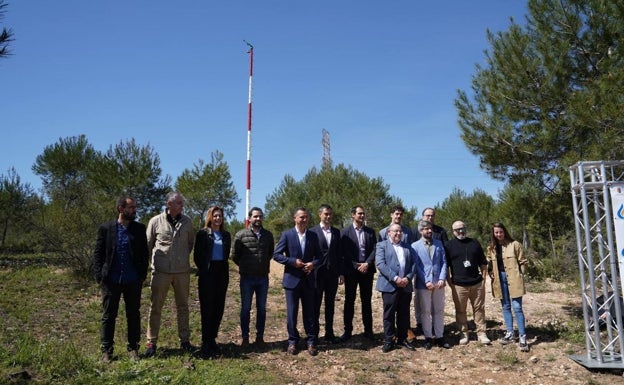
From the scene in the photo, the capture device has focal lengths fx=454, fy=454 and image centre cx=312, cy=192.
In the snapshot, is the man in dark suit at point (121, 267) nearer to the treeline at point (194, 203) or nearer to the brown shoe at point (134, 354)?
the brown shoe at point (134, 354)

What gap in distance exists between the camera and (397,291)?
6027 mm

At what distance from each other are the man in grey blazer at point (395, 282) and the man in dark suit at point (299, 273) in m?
0.89

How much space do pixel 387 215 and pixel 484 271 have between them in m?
22.4

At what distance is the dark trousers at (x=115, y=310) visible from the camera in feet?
16.3

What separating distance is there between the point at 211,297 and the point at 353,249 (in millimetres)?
2040

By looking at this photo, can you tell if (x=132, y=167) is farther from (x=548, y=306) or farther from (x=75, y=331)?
(x=548, y=306)

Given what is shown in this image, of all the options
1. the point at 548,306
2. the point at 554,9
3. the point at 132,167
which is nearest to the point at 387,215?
the point at 132,167

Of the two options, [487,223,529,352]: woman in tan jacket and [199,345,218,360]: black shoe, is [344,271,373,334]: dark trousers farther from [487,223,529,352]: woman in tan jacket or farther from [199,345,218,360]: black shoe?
[199,345,218,360]: black shoe

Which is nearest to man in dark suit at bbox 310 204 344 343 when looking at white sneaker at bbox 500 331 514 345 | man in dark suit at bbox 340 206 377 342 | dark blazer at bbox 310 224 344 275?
dark blazer at bbox 310 224 344 275

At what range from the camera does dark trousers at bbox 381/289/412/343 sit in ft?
19.7

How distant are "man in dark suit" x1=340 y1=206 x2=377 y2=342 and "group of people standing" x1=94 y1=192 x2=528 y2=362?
0.01 meters

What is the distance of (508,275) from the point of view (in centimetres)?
619

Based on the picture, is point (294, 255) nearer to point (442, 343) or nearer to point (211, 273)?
point (211, 273)

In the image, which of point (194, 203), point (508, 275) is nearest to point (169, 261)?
point (508, 275)
